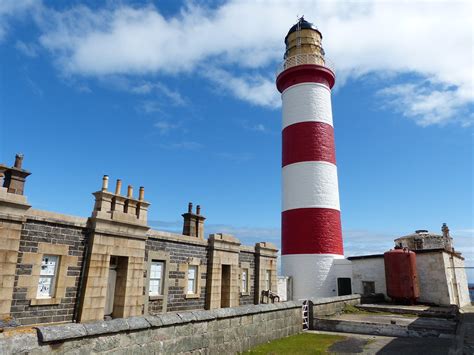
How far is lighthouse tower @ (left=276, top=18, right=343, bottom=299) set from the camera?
20.7m

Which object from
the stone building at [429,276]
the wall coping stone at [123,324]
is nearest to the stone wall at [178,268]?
the wall coping stone at [123,324]

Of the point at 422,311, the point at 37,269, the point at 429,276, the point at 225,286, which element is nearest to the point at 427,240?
the point at 429,276

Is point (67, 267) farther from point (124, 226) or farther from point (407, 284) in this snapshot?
point (407, 284)

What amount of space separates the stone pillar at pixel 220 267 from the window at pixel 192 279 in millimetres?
783

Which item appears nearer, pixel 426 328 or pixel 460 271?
pixel 426 328

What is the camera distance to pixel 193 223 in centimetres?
1556

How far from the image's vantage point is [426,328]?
406 inches

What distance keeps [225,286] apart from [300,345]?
8.23m

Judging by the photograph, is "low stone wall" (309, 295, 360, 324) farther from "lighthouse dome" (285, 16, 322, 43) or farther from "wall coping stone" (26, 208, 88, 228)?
"lighthouse dome" (285, 16, 322, 43)

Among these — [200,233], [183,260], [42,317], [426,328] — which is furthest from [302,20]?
[42,317]

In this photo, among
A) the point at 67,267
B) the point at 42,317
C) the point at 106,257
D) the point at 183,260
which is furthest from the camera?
the point at 183,260

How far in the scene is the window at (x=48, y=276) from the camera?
31.3ft

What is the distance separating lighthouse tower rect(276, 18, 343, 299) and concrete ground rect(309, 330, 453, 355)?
34.2 ft

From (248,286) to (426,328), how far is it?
9.40 meters
